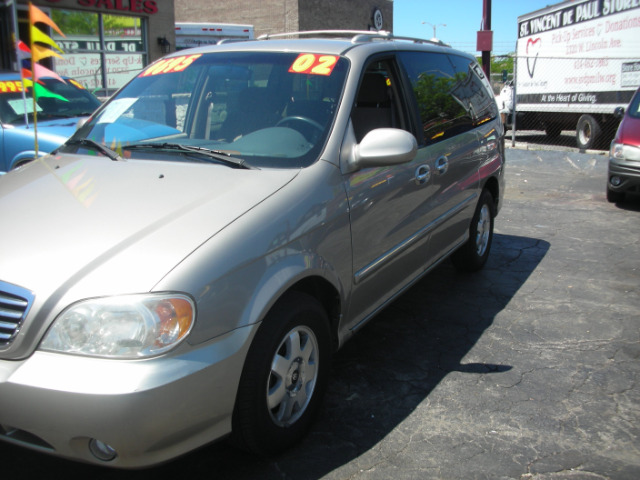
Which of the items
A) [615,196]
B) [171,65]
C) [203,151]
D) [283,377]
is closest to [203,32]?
[615,196]

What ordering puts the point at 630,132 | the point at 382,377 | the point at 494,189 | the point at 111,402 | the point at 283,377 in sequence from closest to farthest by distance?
the point at 111,402 → the point at 283,377 → the point at 382,377 → the point at 494,189 → the point at 630,132

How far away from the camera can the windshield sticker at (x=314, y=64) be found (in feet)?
11.1

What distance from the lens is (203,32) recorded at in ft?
82.0

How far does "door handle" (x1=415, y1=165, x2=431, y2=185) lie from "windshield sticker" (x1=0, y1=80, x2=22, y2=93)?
590 centimetres

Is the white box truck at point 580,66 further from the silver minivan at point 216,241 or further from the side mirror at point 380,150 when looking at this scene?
the side mirror at point 380,150

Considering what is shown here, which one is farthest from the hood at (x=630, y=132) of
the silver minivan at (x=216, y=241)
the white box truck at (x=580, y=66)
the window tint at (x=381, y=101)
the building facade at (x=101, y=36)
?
the building facade at (x=101, y=36)

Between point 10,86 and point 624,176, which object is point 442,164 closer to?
point 624,176

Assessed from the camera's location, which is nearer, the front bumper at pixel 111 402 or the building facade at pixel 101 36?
the front bumper at pixel 111 402

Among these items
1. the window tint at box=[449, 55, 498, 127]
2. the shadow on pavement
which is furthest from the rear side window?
the shadow on pavement

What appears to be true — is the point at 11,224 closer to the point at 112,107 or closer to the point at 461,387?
the point at 112,107

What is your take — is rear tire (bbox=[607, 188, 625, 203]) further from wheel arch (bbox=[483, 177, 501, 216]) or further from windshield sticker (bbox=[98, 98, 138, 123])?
windshield sticker (bbox=[98, 98, 138, 123])

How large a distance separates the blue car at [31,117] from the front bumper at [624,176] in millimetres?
6526

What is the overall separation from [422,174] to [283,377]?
68.7 inches

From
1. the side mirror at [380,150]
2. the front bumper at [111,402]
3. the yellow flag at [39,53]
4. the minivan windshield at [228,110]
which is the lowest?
the front bumper at [111,402]
